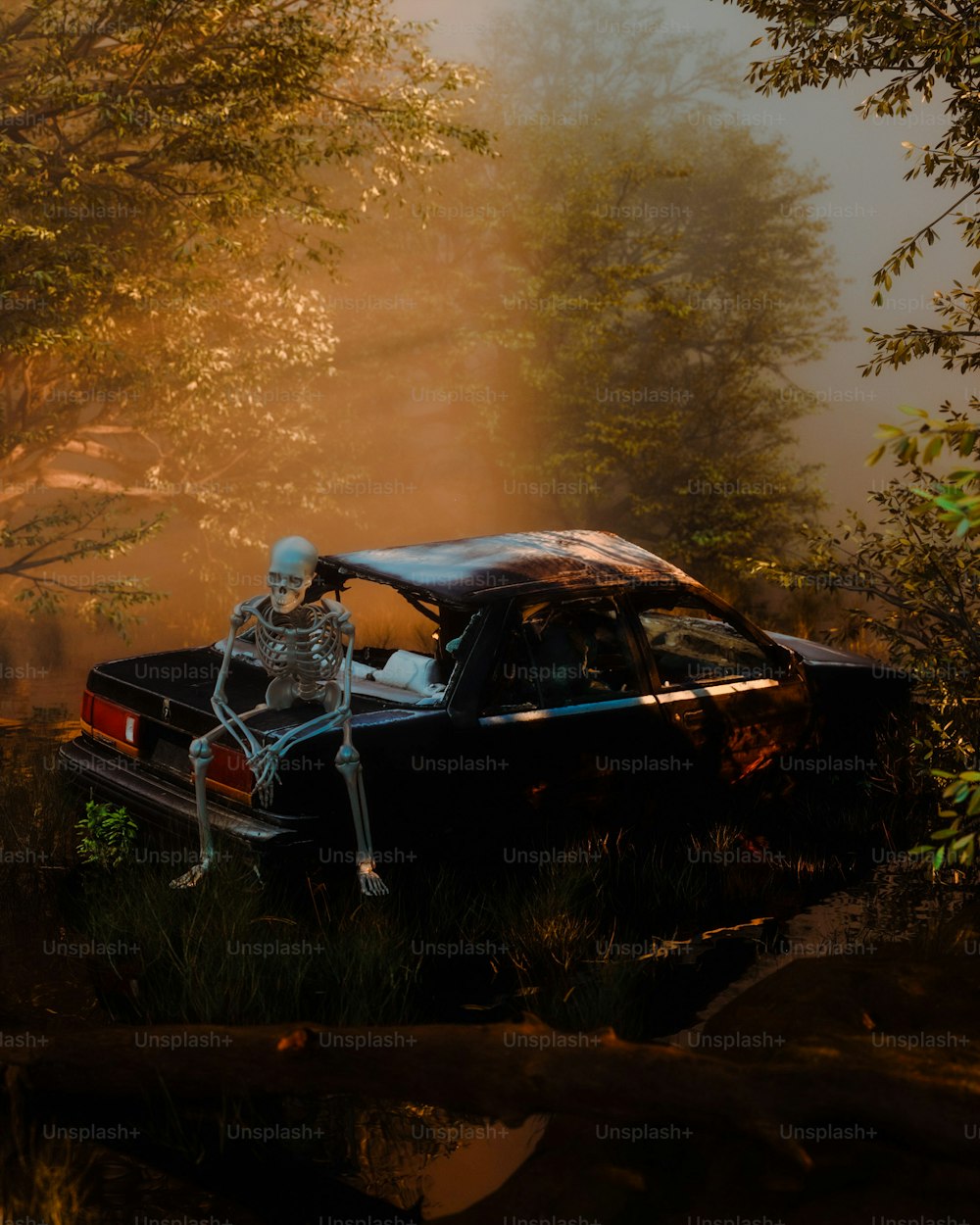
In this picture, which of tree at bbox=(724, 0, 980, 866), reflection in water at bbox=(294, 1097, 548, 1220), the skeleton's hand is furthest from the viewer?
tree at bbox=(724, 0, 980, 866)

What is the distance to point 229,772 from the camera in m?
5.39

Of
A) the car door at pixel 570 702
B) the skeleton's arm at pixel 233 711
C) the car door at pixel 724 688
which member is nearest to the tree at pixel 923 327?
the car door at pixel 724 688

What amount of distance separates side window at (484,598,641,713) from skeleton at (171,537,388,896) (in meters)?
0.82

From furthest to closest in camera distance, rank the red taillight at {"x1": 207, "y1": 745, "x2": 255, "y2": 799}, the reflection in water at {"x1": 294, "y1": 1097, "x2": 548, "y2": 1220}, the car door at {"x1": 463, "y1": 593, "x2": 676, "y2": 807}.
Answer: the car door at {"x1": 463, "y1": 593, "x2": 676, "y2": 807}
the red taillight at {"x1": 207, "y1": 745, "x2": 255, "y2": 799}
the reflection in water at {"x1": 294, "y1": 1097, "x2": 548, "y2": 1220}

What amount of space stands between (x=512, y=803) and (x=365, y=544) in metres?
25.2

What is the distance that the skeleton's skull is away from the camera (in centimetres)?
528

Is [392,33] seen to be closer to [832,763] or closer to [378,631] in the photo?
[378,631]

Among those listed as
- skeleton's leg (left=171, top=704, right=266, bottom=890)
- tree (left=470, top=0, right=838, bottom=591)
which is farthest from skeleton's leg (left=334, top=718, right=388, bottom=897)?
tree (left=470, top=0, right=838, bottom=591)

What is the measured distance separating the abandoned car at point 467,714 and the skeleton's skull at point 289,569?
0.10ft

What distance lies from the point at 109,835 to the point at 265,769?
52.7 inches

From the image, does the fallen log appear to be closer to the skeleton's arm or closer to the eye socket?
the skeleton's arm

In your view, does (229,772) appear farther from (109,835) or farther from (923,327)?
(923,327)

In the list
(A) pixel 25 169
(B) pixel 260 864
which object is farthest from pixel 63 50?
(B) pixel 260 864

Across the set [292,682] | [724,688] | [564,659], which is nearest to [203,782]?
[292,682]
